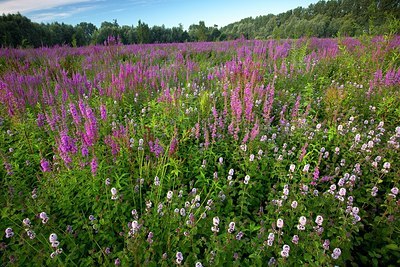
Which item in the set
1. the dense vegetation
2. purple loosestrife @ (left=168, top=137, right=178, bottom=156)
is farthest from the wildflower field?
the dense vegetation

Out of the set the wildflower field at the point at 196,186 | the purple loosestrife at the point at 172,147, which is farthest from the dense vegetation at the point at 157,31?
the purple loosestrife at the point at 172,147

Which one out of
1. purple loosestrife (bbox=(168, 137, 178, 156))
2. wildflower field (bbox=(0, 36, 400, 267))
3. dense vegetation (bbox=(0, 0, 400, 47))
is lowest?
wildflower field (bbox=(0, 36, 400, 267))

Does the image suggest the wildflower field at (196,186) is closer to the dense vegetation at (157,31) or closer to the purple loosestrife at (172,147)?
the purple loosestrife at (172,147)

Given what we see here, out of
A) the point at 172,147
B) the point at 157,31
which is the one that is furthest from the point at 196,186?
the point at 157,31

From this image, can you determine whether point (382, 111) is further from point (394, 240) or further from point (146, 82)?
point (146, 82)

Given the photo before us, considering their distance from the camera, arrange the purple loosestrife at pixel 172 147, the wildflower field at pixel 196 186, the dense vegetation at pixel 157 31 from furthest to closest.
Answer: the dense vegetation at pixel 157 31 → the purple loosestrife at pixel 172 147 → the wildflower field at pixel 196 186

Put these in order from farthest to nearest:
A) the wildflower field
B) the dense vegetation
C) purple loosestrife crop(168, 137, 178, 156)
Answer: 1. the dense vegetation
2. purple loosestrife crop(168, 137, 178, 156)
3. the wildflower field

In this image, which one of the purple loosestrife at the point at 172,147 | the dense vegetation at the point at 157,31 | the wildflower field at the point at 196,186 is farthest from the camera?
the dense vegetation at the point at 157,31

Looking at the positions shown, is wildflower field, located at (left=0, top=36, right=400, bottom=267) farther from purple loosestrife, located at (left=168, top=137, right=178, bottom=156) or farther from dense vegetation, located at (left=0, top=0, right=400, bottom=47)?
dense vegetation, located at (left=0, top=0, right=400, bottom=47)

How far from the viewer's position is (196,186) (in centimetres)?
296

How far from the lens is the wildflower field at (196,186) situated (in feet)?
6.51

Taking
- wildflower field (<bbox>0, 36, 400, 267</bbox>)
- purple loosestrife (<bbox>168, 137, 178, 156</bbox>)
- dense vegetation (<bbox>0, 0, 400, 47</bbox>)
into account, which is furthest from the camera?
dense vegetation (<bbox>0, 0, 400, 47</bbox>)

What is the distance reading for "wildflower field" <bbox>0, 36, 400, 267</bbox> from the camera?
199 centimetres

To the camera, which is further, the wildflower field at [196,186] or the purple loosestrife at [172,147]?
the purple loosestrife at [172,147]
